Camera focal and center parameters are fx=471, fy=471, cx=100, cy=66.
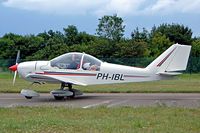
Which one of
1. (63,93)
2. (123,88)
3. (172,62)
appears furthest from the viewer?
(123,88)

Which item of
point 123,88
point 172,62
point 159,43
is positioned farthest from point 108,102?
point 159,43

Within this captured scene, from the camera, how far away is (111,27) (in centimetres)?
8619

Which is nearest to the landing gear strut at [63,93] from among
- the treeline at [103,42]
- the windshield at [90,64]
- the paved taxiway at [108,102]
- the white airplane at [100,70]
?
the white airplane at [100,70]

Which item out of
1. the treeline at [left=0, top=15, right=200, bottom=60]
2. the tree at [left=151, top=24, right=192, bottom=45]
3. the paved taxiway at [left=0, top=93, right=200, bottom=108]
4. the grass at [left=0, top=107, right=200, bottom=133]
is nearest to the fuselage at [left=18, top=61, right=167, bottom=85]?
the paved taxiway at [left=0, top=93, right=200, bottom=108]

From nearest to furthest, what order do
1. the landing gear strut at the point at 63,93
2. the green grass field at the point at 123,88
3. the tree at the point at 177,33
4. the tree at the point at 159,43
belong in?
the landing gear strut at the point at 63,93 → the green grass field at the point at 123,88 → the tree at the point at 159,43 → the tree at the point at 177,33

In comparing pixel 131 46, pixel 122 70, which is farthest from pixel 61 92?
pixel 131 46

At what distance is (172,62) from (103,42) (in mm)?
52848

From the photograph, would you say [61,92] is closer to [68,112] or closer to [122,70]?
[122,70]

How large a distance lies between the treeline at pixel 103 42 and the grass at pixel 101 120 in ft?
182

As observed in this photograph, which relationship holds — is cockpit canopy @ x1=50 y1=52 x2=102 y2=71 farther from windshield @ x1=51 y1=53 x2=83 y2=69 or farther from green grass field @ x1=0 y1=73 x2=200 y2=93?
green grass field @ x1=0 y1=73 x2=200 y2=93

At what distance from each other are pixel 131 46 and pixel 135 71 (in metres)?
49.7

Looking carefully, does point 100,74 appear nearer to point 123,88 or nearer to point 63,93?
point 63,93

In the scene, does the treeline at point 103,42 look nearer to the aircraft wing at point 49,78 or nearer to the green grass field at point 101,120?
the aircraft wing at point 49,78

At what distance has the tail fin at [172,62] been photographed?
21.2 meters
